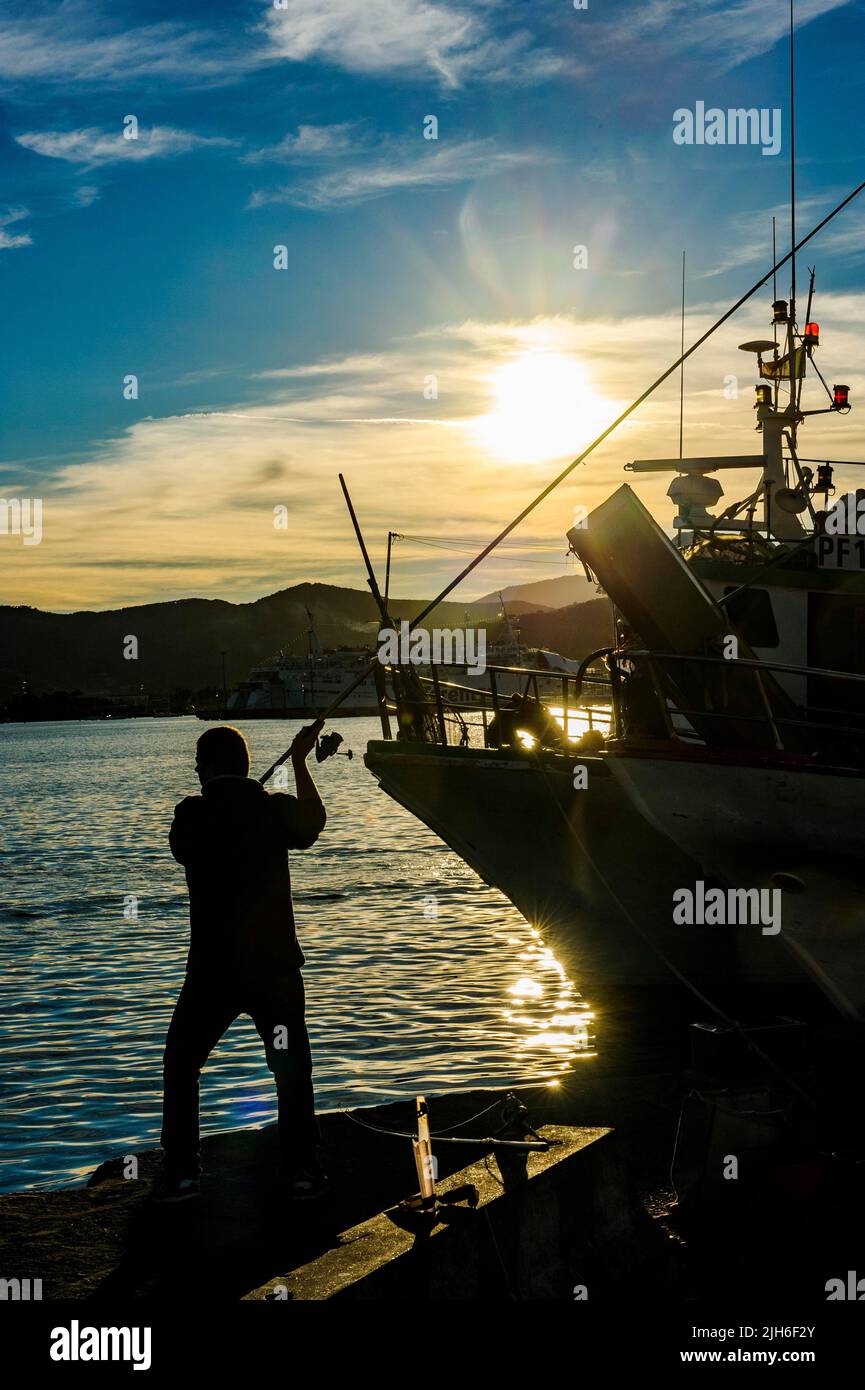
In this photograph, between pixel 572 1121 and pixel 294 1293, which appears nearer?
pixel 294 1293

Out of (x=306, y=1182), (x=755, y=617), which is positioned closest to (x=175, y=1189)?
(x=306, y=1182)

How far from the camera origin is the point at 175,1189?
659 centimetres

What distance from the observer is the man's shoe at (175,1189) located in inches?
259

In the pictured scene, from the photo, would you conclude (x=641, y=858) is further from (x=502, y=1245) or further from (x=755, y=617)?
(x=502, y=1245)

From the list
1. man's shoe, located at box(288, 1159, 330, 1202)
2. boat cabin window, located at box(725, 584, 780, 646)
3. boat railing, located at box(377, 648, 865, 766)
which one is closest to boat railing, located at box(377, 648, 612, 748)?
boat railing, located at box(377, 648, 865, 766)

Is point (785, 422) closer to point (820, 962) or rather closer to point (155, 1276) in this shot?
point (820, 962)

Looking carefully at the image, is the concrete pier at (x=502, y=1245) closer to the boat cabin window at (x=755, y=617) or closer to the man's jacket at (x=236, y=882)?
the man's jacket at (x=236, y=882)

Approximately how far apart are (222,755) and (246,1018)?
30.5ft

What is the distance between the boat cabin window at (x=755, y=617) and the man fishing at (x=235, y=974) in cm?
848

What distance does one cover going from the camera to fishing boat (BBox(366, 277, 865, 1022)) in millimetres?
11133
